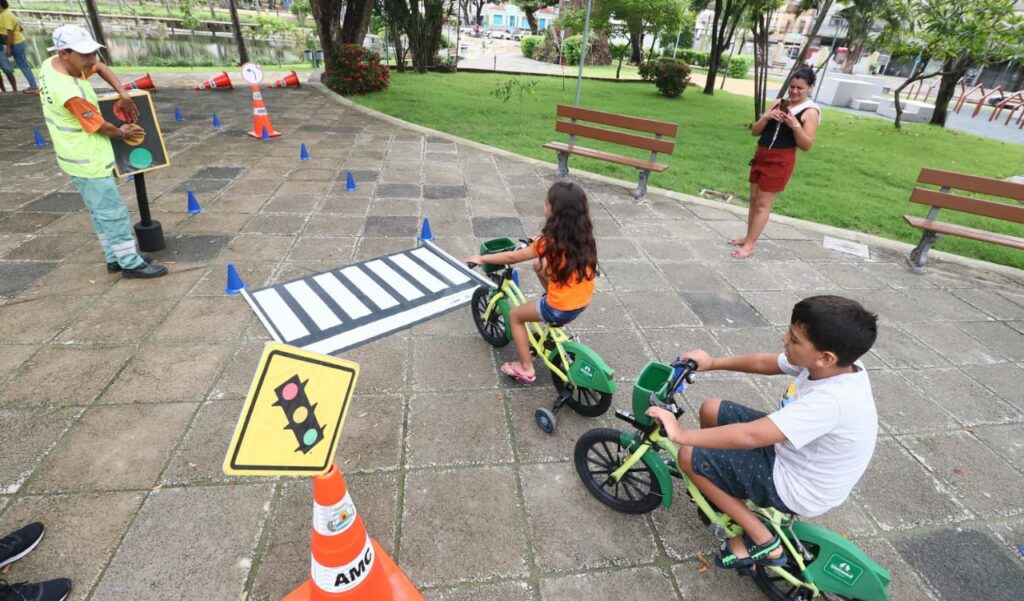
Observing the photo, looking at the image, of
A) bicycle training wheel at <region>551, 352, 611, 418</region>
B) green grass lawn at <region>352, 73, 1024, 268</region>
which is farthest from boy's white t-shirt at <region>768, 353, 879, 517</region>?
green grass lawn at <region>352, 73, 1024, 268</region>

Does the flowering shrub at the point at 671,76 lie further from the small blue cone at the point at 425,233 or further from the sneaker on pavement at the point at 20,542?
the sneaker on pavement at the point at 20,542

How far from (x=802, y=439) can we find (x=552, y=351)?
5.58 feet

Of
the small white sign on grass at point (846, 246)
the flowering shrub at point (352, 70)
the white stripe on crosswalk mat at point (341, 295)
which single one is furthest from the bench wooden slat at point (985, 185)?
the flowering shrub at point (352, 70)

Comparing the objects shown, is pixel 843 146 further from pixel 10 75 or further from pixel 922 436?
pixel 10 75

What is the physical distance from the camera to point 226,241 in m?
5.49

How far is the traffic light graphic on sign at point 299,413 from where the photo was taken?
5.64ft

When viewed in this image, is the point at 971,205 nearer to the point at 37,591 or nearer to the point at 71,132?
the point at 37,591

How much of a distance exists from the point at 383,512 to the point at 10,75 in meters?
15.7

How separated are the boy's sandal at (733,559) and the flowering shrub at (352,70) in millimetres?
14728

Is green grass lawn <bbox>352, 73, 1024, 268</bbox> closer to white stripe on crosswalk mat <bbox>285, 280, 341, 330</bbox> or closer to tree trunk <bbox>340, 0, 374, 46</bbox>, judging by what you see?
tree trunk <bbox>340, 0, 374, 46</bbox>

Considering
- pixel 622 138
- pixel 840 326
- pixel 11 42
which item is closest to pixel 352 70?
pixel 11 42

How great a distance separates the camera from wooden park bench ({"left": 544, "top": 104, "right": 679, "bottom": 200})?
7219 millimetres

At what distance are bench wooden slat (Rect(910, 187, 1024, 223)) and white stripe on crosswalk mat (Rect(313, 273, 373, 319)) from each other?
599cm

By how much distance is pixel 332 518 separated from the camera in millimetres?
1882
